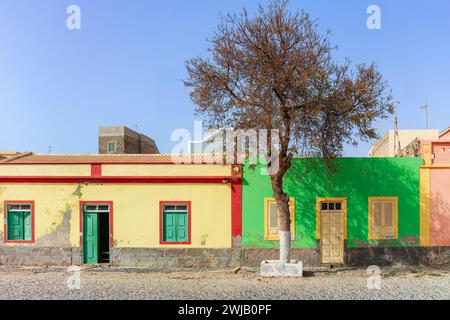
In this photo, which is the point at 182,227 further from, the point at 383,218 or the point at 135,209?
the point at 383,218

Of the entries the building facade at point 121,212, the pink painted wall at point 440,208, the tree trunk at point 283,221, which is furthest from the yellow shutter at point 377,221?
the building facade at point 121,212

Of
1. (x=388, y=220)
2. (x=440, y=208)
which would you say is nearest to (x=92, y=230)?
(x=388, y=220)

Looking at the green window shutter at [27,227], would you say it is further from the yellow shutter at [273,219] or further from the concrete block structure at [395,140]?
the concrete block structure at [395,140]

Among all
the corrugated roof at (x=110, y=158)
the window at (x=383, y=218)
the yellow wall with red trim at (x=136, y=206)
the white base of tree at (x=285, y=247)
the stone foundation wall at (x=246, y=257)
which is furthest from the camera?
the corrugated roof at (x=110, y=158)

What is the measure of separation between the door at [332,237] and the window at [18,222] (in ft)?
33.1

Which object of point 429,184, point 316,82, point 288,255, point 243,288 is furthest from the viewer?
point 429,184

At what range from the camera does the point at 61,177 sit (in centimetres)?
1379

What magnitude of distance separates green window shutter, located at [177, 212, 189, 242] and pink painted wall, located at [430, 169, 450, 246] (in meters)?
8.34

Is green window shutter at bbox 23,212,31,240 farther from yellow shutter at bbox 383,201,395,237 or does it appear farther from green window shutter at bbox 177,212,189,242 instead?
yellow shutter at bbox 383,201,395,237

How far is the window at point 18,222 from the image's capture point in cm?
1388

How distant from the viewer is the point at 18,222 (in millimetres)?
13906

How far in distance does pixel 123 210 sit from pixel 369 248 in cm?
850

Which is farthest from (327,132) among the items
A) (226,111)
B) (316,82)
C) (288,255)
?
(288,255)

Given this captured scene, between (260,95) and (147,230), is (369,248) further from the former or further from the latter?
(147,230)
